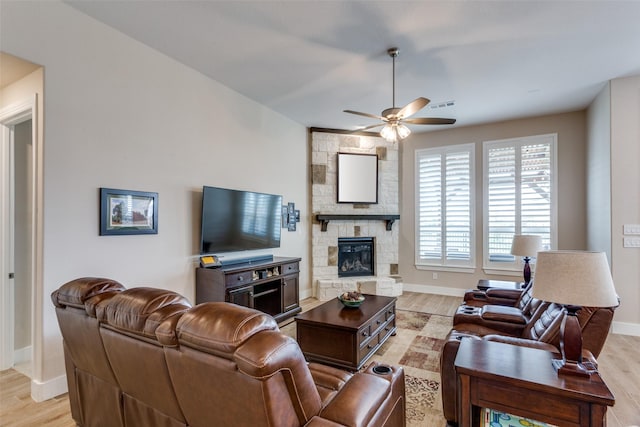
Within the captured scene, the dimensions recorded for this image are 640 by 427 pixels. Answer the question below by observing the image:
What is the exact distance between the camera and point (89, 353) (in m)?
1.76

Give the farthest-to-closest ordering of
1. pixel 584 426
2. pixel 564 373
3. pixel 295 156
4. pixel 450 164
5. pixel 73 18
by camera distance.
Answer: pixel 450 164, pixel 295 156, pixel 73 18, pixel 564 373, pixel 584 426

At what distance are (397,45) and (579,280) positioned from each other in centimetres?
269

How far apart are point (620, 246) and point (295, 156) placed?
4.75 metres

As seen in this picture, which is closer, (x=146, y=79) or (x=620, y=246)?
(x=146, y=79)

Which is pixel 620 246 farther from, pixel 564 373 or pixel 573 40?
pixel 564 373

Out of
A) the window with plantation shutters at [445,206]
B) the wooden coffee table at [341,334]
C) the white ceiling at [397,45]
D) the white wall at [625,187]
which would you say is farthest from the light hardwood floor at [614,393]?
the white ceiling at [397,45]

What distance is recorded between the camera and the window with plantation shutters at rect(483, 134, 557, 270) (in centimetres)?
541

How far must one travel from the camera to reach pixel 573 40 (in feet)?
10.5

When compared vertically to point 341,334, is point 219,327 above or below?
above

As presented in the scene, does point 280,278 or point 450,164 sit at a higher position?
point 450,164

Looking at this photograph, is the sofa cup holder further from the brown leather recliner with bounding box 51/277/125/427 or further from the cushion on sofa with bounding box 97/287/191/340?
the brown leather recliner with bounding box 51/277/125/427

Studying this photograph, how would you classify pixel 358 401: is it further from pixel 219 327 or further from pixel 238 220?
pixel 238 220

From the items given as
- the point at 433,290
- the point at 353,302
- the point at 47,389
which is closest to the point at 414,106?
the point at 353,302

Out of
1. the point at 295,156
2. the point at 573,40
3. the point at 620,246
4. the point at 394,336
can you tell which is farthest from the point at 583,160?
the point at 295,156
